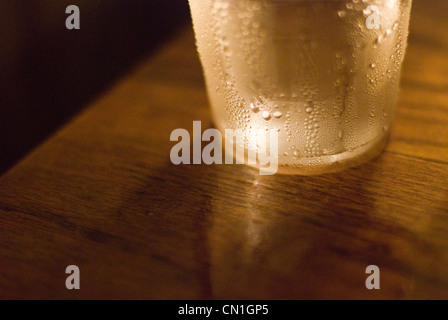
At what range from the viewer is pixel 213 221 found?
1.73 feet

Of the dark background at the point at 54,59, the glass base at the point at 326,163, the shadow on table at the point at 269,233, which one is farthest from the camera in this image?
the dark background at the point at 54,59

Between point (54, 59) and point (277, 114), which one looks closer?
point (277, 114)

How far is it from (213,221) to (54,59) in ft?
1.46

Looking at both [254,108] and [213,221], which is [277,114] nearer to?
[254,108]

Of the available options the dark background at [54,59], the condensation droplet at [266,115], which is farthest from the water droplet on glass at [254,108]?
the dark background at [54,59]

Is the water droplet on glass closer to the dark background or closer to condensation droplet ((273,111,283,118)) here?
condensation droplet ((273,111,283,118))

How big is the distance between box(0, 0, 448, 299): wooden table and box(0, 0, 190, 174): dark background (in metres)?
0.09

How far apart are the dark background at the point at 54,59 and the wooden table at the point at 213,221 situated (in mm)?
89

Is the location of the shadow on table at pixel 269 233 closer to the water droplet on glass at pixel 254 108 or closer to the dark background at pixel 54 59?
the water droplet on glass at pixel 254 108

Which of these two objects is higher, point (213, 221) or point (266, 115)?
point (266, 115)

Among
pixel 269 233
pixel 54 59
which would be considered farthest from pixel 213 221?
pixel 54 59

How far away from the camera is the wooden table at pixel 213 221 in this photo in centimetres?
46

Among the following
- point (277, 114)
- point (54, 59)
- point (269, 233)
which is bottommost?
point (269, 233)

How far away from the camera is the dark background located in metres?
0.72
